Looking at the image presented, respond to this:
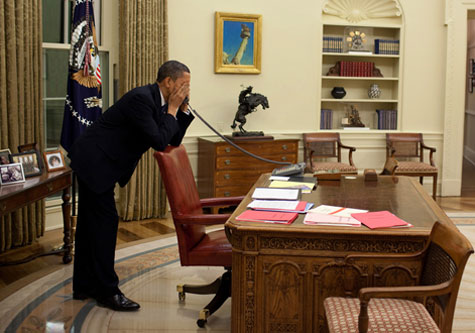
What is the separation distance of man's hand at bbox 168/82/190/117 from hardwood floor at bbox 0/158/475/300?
1.77m

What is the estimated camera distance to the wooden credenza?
6.55 metres

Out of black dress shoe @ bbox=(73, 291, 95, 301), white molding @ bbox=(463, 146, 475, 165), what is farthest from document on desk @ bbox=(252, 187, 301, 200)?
white molding @ bbox=(463, 146, 475, 165)

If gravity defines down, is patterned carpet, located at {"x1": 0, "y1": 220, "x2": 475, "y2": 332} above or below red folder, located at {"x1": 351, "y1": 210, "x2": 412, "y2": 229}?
below

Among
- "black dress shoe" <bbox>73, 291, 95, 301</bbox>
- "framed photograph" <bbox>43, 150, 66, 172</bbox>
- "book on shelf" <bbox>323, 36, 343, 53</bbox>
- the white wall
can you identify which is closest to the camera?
"black dress shoe" <bbox>73, 291, 95, 301</bbox>

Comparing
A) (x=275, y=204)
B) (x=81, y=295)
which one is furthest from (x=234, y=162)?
(x=275, y=204)

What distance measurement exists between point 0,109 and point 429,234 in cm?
363

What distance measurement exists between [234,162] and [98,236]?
118 inches

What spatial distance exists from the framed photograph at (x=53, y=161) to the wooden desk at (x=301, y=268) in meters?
2.36

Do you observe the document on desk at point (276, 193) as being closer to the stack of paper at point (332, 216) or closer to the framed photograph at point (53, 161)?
the stack of paper at point (332, 216)

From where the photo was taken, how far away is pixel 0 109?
16.0 ft

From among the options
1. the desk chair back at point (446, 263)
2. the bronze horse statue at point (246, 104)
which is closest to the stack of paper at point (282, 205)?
the desk chair back at point (446, 263)

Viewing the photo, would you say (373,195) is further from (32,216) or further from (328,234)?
(32,216)

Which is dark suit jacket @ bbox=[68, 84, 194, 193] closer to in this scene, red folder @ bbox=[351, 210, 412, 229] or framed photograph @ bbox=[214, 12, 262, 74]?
red folder @ bbox=[351, 210, 412, 229]

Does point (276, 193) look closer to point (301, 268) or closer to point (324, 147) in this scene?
point (301, 268)
